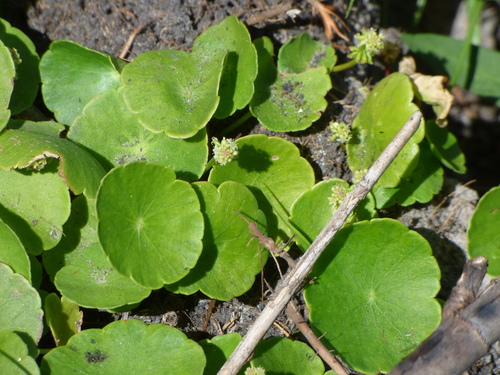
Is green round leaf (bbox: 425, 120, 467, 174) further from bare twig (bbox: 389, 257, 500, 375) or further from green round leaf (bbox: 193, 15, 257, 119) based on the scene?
green round leaf (bbox: 193, 15, 257, 119)

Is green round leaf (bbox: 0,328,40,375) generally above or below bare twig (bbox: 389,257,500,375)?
below

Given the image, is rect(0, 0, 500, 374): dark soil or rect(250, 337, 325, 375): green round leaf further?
rect(0, 0, 500, 374): dark soil

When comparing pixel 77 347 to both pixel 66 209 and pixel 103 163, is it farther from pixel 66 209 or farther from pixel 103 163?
pixel 103 163

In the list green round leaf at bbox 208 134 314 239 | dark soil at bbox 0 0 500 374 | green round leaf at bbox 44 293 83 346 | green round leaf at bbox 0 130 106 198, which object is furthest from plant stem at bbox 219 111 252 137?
green round leaf at bbox 44 293 83 346

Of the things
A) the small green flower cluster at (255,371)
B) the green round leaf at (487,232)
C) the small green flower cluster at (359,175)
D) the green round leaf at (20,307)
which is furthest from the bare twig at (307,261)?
the green round leaf at (20,307)

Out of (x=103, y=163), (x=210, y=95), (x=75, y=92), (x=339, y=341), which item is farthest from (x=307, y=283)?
(x=75, y=92)

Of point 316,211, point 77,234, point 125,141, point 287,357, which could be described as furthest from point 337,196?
point 77,234

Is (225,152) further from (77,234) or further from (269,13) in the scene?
(269,13)
